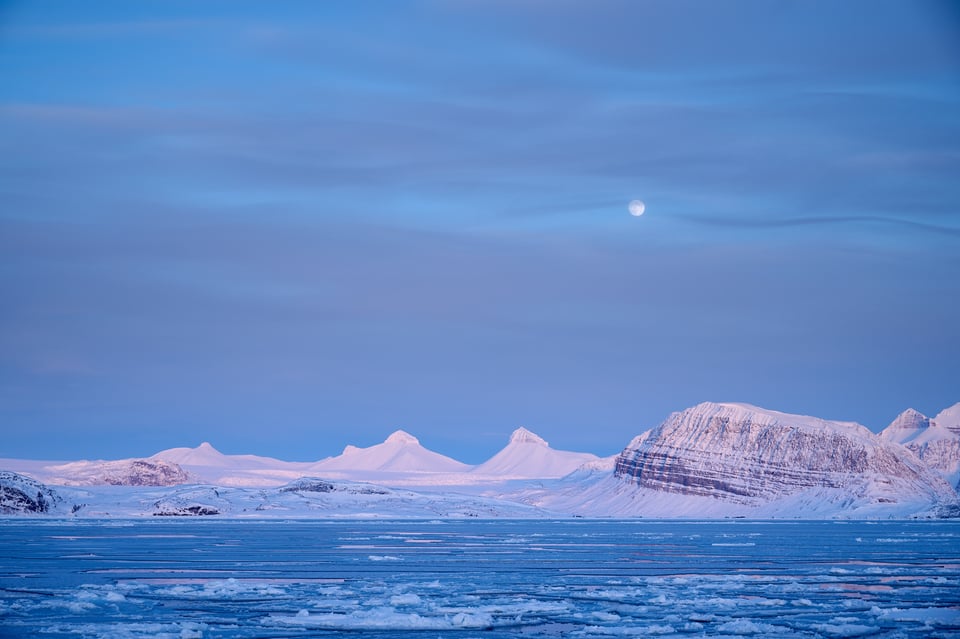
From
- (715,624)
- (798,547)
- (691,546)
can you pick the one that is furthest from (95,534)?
(715,624)

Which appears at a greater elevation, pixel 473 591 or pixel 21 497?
pixel 21 497

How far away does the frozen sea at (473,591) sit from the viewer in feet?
137

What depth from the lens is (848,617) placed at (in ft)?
147

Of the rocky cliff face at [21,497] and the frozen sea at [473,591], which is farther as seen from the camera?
the rocky cliff face at [21,497]

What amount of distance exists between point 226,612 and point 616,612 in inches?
622

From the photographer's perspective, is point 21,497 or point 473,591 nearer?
point 473,591

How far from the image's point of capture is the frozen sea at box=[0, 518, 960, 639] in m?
41.8

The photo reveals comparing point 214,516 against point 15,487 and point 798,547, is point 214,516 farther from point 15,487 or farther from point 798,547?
point 798,547

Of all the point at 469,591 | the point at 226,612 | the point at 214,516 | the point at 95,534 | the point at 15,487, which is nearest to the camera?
the point at 226,612

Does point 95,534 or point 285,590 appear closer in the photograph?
point 285,590

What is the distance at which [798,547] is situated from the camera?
95.9 meters

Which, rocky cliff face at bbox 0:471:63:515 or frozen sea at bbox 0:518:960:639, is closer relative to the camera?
frozen sea at bbox 0:518:960:639

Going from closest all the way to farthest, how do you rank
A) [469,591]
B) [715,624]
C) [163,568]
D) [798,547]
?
[715,624] → [469,591] → [163,568] → [798,547]

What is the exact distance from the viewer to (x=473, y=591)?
5356cm
